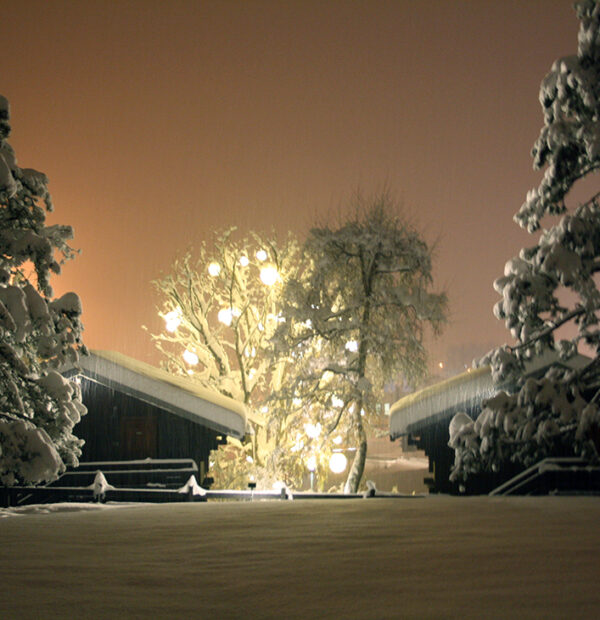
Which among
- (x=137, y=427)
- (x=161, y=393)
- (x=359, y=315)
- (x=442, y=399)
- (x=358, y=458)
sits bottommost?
(x=358, y=458)

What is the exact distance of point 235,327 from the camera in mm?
29422

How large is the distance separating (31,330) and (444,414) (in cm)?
1249

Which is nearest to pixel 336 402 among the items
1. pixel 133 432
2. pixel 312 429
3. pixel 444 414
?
pixel 312 429

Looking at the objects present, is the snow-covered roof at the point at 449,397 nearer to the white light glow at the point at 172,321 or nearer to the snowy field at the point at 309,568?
the snowy field at the point at 309,568

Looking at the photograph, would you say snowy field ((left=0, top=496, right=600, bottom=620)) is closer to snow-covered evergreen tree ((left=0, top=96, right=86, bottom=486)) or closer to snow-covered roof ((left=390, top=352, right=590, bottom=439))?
snow-covered evergreen tree ((left=0, top=96, right=86, bottom=486))

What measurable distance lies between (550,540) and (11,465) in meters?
7.91

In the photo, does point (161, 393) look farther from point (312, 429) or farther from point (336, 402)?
point (336, 402)

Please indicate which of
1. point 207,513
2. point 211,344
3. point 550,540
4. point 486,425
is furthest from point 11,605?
point 211,344

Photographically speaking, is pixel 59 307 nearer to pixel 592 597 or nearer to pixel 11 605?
pixel 11 605

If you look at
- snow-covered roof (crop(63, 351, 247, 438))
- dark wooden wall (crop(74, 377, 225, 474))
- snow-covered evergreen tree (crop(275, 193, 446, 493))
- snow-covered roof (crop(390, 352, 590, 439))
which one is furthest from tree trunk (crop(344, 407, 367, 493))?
dark wooden wall (crop(74, 377, 225, 474))

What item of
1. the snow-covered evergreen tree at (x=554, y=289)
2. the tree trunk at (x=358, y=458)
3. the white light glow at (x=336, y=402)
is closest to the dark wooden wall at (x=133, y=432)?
the white light glow at (x=336, y=402)

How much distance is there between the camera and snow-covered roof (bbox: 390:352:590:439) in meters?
18.7

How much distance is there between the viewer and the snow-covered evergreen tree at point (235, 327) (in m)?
28.7

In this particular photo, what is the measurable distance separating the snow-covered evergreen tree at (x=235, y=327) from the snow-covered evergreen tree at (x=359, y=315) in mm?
4191
